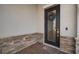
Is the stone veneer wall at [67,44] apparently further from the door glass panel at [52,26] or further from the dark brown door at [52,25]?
the door glass panel at [52,26]

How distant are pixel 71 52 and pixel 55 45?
0.33 metres

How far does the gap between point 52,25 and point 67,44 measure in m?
0.48

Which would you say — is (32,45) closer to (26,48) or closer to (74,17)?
Answer: (26,48)

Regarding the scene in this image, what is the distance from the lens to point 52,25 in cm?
198

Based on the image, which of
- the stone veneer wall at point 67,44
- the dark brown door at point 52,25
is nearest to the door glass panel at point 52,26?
the dark brown door at point 52,25

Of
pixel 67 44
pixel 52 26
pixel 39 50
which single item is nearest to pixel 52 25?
pixel 52 26

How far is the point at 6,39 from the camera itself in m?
1.92

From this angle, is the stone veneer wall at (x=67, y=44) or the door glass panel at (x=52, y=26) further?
the door glass panel at (x=52, y=26)

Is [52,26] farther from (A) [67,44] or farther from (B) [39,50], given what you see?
(B) [39,50]

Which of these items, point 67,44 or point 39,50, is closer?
point 67,44

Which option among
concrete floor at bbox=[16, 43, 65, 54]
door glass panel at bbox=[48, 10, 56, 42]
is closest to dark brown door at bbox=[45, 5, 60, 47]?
door glass panel at bbox=[48, 10, 56, 42]

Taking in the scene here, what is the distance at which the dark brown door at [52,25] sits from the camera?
1.91m

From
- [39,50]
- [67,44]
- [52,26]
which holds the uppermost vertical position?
[52,26]

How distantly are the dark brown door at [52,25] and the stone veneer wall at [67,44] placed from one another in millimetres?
80
